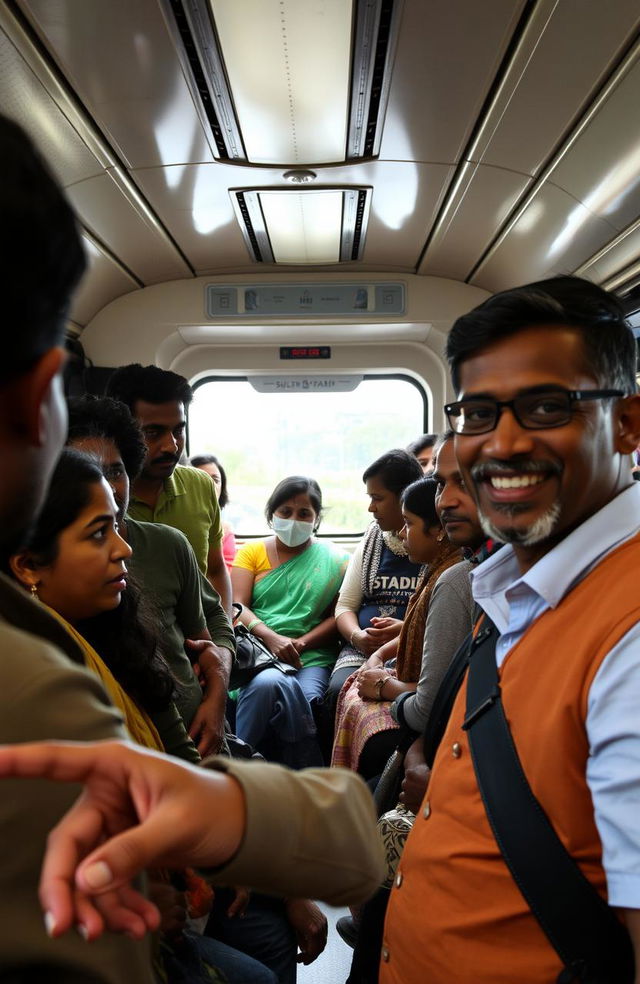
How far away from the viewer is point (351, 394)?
6.07 metres

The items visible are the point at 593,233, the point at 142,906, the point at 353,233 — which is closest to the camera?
the point at 142,906

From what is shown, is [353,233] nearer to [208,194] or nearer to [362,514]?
[208,194]

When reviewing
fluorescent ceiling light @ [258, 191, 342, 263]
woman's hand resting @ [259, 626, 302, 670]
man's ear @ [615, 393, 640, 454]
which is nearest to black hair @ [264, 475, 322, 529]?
woman's hand resting @ [259, 626, 302, 670]

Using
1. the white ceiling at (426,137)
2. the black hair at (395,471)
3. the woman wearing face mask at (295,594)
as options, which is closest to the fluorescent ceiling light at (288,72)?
the white ceiling at (426,137)

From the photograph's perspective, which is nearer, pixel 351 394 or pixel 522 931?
pixel 522 931

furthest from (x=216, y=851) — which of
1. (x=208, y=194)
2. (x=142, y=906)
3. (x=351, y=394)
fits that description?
(x=351, y=394)

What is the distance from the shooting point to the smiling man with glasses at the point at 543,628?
0.99 metres

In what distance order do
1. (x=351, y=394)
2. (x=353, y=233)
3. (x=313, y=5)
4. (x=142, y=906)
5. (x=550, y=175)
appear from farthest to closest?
(x=351, y=394) < (x=353, y=233) < (x=550, y=175) < (x=313, y=5) < (x=142, y=906)

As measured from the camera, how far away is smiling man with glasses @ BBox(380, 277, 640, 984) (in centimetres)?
99

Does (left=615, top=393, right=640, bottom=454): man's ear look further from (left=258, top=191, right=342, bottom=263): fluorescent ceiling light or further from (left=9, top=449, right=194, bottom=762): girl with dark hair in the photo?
(left=258, top=191, right=342, bottom=263): fluorescent ceiling light

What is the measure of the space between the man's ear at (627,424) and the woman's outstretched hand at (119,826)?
1.11 m

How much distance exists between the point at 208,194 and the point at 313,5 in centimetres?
160

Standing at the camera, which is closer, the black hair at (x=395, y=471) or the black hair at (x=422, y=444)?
the black hair at (x=395, y=471)

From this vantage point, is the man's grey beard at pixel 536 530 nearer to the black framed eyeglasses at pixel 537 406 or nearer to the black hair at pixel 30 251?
the black framed eyeglasses at pixel 537 406
